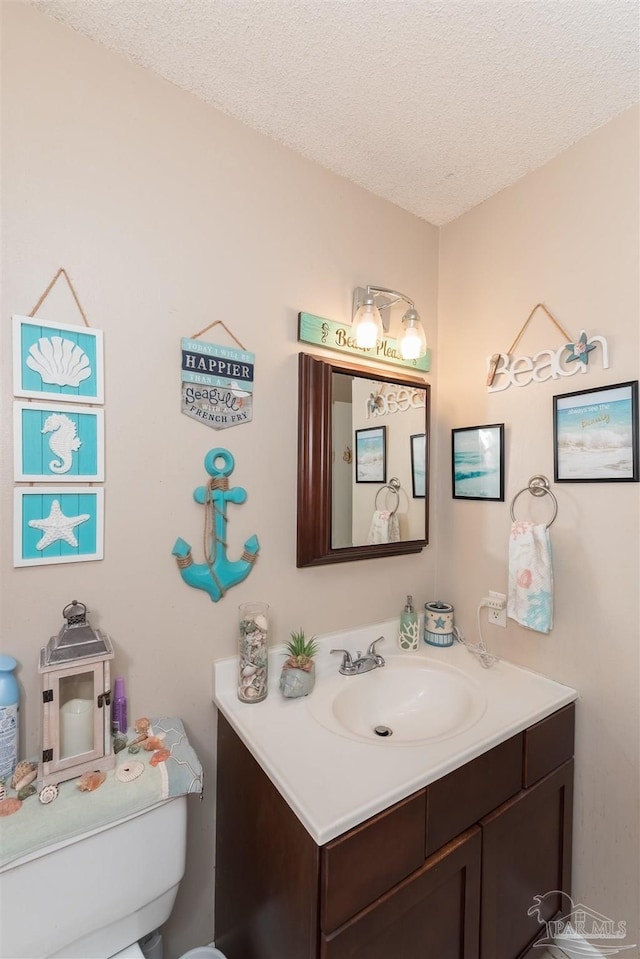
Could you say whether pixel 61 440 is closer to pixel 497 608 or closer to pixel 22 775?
pixel 22 775

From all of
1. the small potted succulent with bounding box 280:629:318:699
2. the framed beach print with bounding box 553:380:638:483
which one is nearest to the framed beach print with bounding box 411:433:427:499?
the framed beach print with bounding box 553:380:638:483

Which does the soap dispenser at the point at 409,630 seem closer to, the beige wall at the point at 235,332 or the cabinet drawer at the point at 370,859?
Answer: the beige wall at the point at 235,332

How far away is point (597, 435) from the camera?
124 cm

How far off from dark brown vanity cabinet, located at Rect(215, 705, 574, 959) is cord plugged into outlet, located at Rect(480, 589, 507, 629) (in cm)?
32

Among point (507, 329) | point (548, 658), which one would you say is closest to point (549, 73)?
point (507, 329)

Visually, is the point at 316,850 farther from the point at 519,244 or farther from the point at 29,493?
the point at 519,244

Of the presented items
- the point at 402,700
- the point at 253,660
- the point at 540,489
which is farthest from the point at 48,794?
the point at 540,489

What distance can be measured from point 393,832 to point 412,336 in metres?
1.38

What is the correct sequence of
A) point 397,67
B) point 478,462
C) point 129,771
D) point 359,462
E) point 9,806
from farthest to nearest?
point 478,462
point 359,462
point 397,67
point 129,771
point 9,806

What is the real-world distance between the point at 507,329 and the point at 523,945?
1887 millimetres

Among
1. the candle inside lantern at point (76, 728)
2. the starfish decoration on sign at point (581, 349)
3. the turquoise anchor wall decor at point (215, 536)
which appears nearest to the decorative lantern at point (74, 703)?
the candle inside lantern at point (76, 728)

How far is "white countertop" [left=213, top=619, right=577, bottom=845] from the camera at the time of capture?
84cm

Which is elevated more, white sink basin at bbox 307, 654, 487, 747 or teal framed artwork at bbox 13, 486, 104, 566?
teal framed artwork at bbox 13, 486, 104, 566

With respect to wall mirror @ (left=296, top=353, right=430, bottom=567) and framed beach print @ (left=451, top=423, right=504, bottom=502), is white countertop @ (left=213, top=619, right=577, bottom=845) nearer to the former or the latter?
wall mirror @ (left=296, top=353, right=430, bottom=567)
